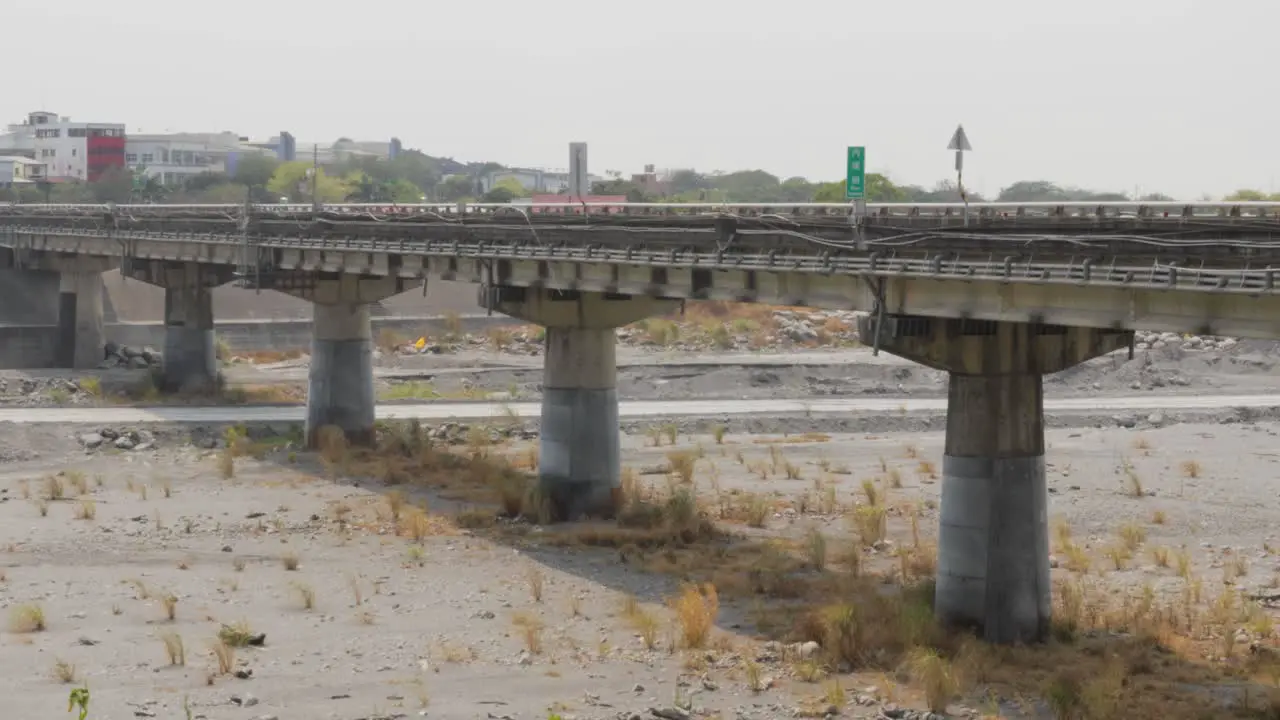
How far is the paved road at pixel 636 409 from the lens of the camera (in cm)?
6131

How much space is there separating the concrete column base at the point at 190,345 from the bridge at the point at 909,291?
1498 centimetres

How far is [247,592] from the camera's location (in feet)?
110

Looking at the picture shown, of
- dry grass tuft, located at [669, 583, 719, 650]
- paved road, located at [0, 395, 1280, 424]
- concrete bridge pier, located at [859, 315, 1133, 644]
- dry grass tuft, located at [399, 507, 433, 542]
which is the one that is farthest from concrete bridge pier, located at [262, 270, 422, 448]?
concrete bridge pier, located at [859, 315, 1133, 644]

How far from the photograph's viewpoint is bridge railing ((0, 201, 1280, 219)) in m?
28.6

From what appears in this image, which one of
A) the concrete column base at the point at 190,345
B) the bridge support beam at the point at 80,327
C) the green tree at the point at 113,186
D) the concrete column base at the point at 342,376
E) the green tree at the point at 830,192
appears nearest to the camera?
the concrete column base at the point at 342,376

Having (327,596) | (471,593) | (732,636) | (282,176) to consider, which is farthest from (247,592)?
(282,176)

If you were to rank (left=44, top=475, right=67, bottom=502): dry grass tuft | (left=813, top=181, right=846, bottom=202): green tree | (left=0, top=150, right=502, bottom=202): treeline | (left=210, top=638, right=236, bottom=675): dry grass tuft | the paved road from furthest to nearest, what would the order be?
1. (left=0, top=150, right=502, bottom=202): treeline
2. (left=813, top=181, right=846, bottom=202): green tree
3. the paved road
4. (left=44, top=475, right=67, bottom=502): dry grass tuft
5. (left=210, top=638, right=236, bottom=675): dry grass tuft

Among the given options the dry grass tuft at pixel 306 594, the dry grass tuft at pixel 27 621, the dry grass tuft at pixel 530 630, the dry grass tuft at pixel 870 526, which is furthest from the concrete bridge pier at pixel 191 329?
the dry grass tuft at pixel 530 630

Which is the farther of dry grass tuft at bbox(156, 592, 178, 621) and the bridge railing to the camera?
dry grass tuft at bbox(156, 592, 178, 621)

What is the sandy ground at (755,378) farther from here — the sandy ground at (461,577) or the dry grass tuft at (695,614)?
the dry grass tuft at (695,614)

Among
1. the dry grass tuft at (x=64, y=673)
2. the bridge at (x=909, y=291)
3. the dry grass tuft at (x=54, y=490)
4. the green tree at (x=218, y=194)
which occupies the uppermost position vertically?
the green tree at (x=218, y=194)

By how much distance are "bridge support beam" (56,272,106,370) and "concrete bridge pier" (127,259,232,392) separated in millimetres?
10224

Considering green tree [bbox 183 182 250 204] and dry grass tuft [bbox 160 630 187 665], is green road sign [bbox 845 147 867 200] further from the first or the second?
green tree [bbox 183 182 250 204]

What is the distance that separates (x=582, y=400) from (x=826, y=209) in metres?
6.96
